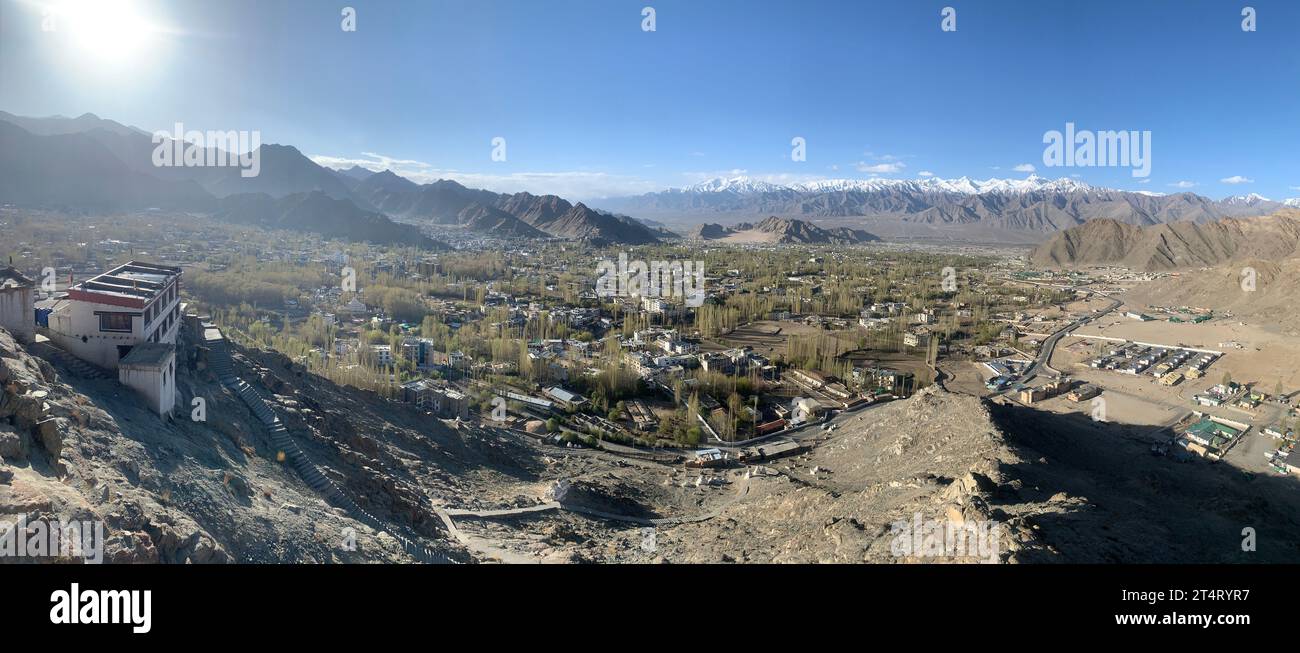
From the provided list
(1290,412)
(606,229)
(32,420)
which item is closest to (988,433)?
(32,420)

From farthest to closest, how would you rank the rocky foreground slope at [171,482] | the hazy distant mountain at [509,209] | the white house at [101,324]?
the hazy distant mountain at [509,209]
the white house at [101,324]
the rocky foreground slope at [171,482]

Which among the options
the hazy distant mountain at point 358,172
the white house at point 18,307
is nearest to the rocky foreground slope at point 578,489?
the white house at point 18,307

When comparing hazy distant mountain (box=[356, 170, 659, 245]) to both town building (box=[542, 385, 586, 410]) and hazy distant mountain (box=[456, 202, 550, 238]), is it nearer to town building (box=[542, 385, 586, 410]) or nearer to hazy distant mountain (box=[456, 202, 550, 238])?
hazy distant mountain (box=[456, 202, 550, 238])

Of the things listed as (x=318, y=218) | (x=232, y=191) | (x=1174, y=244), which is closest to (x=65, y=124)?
(x=232, y=191)

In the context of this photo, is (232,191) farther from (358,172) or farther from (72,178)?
(358,172)

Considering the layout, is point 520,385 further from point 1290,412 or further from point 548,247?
point 548,247

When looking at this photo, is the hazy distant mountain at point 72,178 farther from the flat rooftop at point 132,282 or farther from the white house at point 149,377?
the white house at point 149,377

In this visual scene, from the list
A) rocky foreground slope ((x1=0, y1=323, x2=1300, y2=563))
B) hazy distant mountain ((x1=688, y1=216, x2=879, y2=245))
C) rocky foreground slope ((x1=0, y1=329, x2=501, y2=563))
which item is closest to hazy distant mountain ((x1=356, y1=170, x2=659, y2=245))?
hazy distant mountain ((x1=688, y1=216, x2=879, y2=245))
